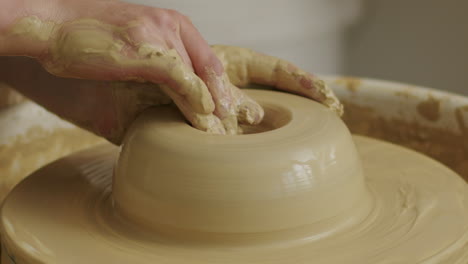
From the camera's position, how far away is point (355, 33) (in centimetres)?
328

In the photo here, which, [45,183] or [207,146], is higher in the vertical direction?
[207,146]

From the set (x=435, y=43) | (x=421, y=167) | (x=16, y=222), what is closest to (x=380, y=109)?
(x=421, y=167)

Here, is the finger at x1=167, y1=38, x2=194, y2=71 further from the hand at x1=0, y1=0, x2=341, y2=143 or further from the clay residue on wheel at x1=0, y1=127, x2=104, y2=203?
the clay residue on wheel at x1=0, y1=127, x2=104, y2=203

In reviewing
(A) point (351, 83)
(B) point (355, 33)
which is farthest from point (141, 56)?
(B) point (355, 33)

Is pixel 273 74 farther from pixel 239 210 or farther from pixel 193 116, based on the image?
pixel 239 210

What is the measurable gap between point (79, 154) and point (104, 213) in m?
0.30

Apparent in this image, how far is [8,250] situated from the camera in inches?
40.1

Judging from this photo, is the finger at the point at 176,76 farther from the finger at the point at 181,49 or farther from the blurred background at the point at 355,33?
the blurred background at the point at 355,33

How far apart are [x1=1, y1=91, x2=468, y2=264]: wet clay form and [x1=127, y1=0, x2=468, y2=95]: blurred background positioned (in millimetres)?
1527

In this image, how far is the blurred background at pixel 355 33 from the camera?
2.67 meters

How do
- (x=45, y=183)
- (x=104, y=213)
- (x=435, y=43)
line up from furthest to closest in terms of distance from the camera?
(x=435, y=43), (x=45, y=183), (x=104, y=213)

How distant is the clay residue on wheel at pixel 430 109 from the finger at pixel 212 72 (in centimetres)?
70

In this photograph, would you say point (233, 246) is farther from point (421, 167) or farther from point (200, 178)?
point (421, 167)

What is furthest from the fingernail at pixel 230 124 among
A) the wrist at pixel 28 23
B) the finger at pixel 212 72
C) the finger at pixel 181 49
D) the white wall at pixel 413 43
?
the white wall at pixel 413 43
